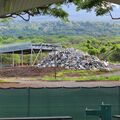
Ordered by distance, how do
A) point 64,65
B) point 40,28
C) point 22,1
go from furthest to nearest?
point 40,28 < point 64,65 < point 22,1

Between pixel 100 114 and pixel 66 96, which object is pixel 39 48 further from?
pixel 100 114

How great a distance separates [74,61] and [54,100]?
45.9 meters

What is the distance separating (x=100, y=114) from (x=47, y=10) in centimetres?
1399

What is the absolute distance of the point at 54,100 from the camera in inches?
637

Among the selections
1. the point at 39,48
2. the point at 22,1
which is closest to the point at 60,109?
the point at 22,1

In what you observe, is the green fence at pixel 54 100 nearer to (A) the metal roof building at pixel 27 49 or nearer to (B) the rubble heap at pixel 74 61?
(B) the rubble heap at pixel 74 61

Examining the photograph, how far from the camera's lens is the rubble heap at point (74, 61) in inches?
2389

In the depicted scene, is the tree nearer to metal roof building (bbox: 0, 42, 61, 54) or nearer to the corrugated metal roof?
the corrugated metal roof

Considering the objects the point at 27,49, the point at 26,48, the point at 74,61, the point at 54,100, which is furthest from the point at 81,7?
the point at 27,49

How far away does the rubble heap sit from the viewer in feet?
199

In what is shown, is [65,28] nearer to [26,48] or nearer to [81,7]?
[26,48]

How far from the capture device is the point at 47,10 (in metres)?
25.0

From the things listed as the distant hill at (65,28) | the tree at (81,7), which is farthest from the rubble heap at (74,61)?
the distant hill at (65,28)

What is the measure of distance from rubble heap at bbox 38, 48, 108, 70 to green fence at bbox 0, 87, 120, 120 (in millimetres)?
43248
